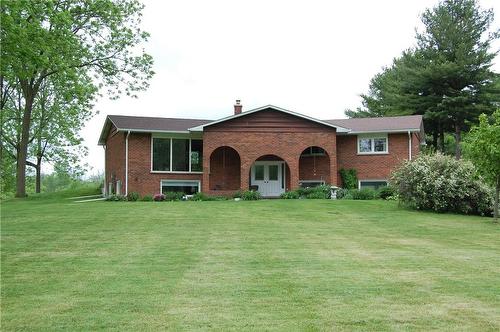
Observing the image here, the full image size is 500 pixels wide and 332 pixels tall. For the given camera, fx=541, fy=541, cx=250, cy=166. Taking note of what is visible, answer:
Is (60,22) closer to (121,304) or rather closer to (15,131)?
(121,304)

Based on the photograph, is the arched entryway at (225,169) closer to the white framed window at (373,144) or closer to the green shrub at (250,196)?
the green shrub at (250,196)

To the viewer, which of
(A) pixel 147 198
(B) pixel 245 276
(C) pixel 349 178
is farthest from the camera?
(C) pixel 349 178

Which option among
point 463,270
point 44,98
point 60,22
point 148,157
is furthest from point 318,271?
point 44,98

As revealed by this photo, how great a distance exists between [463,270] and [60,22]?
48.7 feet

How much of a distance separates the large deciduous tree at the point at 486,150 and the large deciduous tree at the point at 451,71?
66.1 feet

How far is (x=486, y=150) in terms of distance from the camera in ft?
59.3

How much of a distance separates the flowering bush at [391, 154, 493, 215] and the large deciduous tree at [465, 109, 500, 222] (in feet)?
5.37

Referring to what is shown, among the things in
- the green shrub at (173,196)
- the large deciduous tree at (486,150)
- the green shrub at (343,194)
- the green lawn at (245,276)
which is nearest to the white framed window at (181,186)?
the green shrub at (173,196)

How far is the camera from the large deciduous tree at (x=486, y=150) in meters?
18.0

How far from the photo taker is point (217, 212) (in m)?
18.9

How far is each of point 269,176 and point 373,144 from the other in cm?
592

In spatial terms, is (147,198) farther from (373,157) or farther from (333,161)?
(373,157)

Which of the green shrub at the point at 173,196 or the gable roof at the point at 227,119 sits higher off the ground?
the gable roof at the point at 227,119

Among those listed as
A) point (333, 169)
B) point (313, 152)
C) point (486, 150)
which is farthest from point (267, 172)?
point (486, 150)
